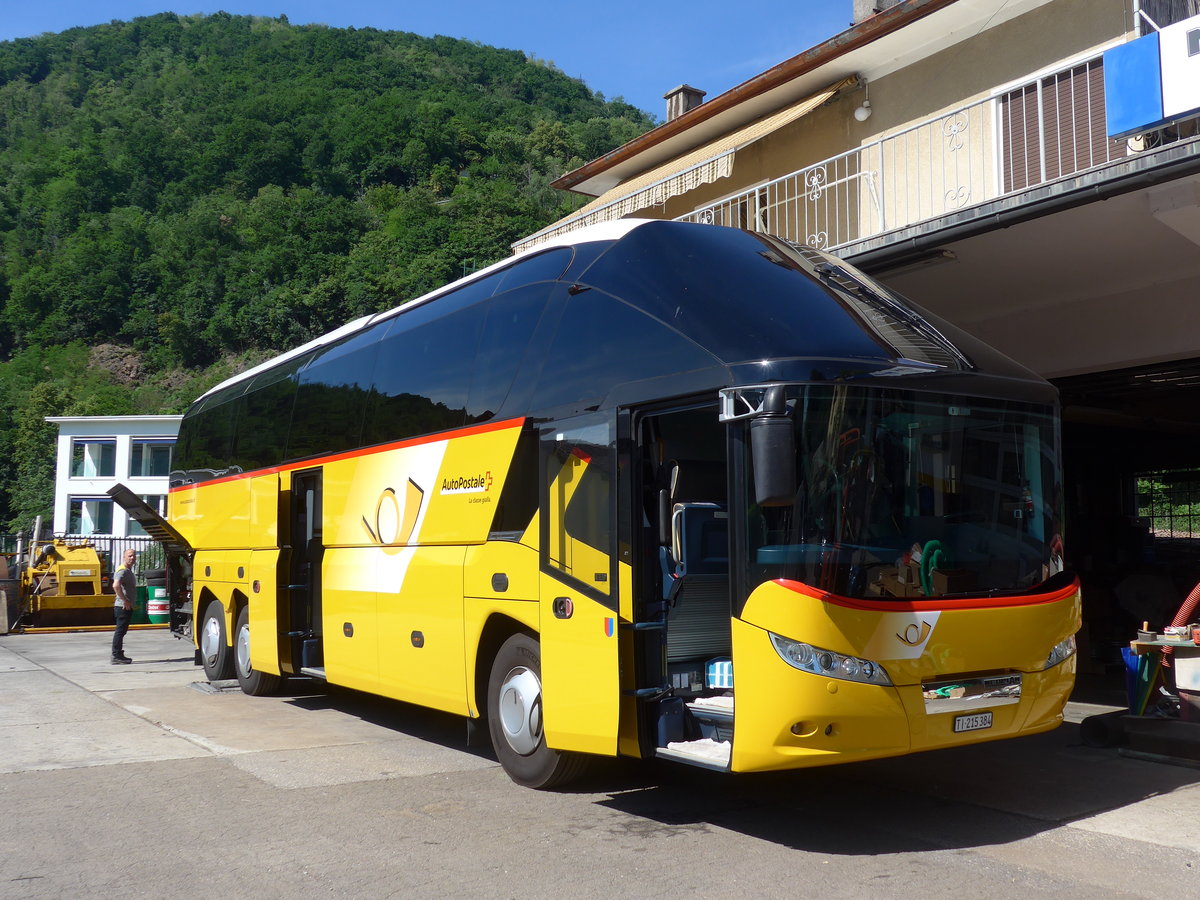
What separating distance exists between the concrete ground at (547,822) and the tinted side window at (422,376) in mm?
2701

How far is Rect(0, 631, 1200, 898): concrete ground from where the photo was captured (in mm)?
5629

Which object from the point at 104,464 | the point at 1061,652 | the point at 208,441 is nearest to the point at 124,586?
the point at 208,441

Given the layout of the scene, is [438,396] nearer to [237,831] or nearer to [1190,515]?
[237,831]

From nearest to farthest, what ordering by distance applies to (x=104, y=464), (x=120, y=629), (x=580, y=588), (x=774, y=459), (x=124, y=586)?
(x=774, y=459) → (x=580, y=588) → (x=120, y=629) → (x=124, y=586) → (x=104, y=464)

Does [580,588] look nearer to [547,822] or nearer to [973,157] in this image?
[547,822]

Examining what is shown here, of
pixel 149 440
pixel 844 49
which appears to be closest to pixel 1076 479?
pixel 844 49

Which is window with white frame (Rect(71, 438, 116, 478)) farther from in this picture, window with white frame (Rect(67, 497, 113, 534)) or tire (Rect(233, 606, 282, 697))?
tire (Rect(233, 606, 282, 697))

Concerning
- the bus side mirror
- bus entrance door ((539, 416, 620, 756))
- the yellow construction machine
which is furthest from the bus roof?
the yellow construction machine

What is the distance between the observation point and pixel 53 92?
362 ft

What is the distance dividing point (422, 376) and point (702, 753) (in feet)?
14.7

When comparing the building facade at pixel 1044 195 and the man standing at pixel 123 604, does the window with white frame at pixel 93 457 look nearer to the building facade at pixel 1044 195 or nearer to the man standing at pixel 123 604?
the man standing at pixel 123 604

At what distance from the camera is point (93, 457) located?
6038 centimetres

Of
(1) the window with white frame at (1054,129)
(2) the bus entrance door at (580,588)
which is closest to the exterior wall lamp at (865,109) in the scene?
(1) the window with white frame at (1054,129)

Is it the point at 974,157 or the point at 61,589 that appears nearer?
the point at 974,157
